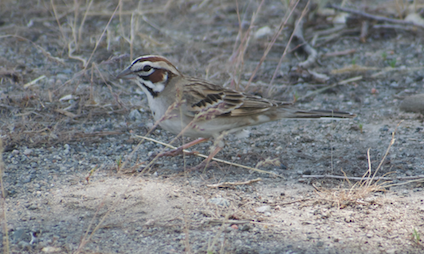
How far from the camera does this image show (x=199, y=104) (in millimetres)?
4887

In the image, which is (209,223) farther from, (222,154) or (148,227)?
(222,154)

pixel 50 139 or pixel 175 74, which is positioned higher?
pixel 175 74

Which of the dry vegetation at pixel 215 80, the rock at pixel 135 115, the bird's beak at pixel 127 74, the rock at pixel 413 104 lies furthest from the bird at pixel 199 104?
the rock at pixel 413 104

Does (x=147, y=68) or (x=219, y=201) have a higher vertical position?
(x=147, y=68)

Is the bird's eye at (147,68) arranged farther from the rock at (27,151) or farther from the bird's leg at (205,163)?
the rock at (27,151)

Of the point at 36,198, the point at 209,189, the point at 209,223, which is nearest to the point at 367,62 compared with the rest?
the point at 209,189

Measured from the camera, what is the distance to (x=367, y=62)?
7.46 meters

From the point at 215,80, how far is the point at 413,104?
273cm

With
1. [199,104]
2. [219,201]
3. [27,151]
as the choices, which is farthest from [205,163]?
[27,151]

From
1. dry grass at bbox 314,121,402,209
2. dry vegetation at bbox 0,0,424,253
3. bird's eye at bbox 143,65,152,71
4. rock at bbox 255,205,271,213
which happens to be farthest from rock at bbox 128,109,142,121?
dry grass at bbox 314,121,402,209

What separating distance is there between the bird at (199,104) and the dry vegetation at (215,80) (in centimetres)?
39

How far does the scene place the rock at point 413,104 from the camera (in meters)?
5.88

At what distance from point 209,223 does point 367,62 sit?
16.2 ft

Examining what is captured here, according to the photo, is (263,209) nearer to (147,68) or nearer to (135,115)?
(147,68)
